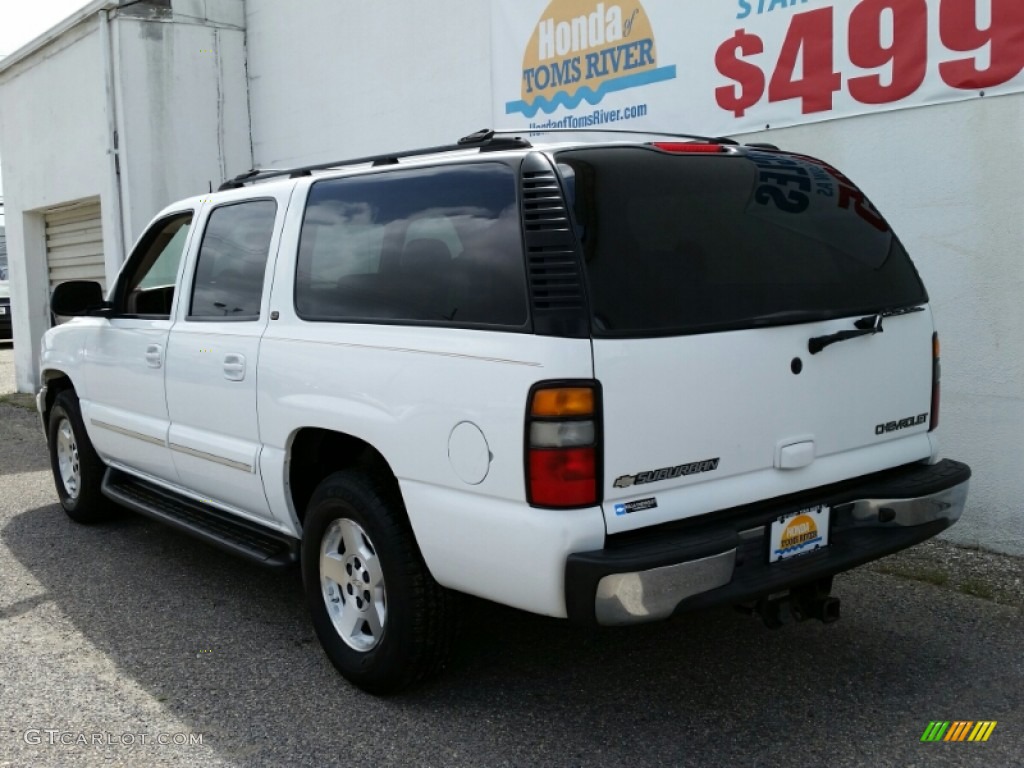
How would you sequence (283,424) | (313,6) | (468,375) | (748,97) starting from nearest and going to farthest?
(468,375)
(283,424)
(748,97)
(313,6)

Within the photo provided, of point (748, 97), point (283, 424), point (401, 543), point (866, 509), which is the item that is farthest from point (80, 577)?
point (748, 97)

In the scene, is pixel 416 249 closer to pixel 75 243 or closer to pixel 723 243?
pixel 723 243

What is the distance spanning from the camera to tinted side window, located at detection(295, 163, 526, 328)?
332 centimetres

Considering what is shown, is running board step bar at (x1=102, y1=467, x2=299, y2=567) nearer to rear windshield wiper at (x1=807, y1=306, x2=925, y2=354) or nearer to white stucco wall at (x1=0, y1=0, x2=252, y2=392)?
rear windshield wiper at (x1=807, y1=306, x2=925, y2=354)

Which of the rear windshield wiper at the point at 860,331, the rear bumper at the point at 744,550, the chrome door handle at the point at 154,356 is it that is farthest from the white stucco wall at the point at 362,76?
the rear bumper at the point at 744,550

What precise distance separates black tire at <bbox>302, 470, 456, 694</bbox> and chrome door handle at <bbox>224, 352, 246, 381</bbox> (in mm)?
675

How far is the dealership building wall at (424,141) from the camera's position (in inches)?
Answer: 205

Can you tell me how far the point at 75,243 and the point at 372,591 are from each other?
9.71m

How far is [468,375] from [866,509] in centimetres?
148

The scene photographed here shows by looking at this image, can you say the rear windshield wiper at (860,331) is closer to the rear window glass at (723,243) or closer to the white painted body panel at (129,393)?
the rear window glass at (723,243)

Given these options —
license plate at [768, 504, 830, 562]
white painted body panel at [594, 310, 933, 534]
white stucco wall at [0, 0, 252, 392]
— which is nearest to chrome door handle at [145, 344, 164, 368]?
white painted body panel at [594, 310, 933, 534]

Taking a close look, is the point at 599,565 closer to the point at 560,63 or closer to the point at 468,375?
the point at 468,375

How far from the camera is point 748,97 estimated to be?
20.0 ft

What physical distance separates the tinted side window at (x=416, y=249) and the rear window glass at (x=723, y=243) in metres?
0.27
